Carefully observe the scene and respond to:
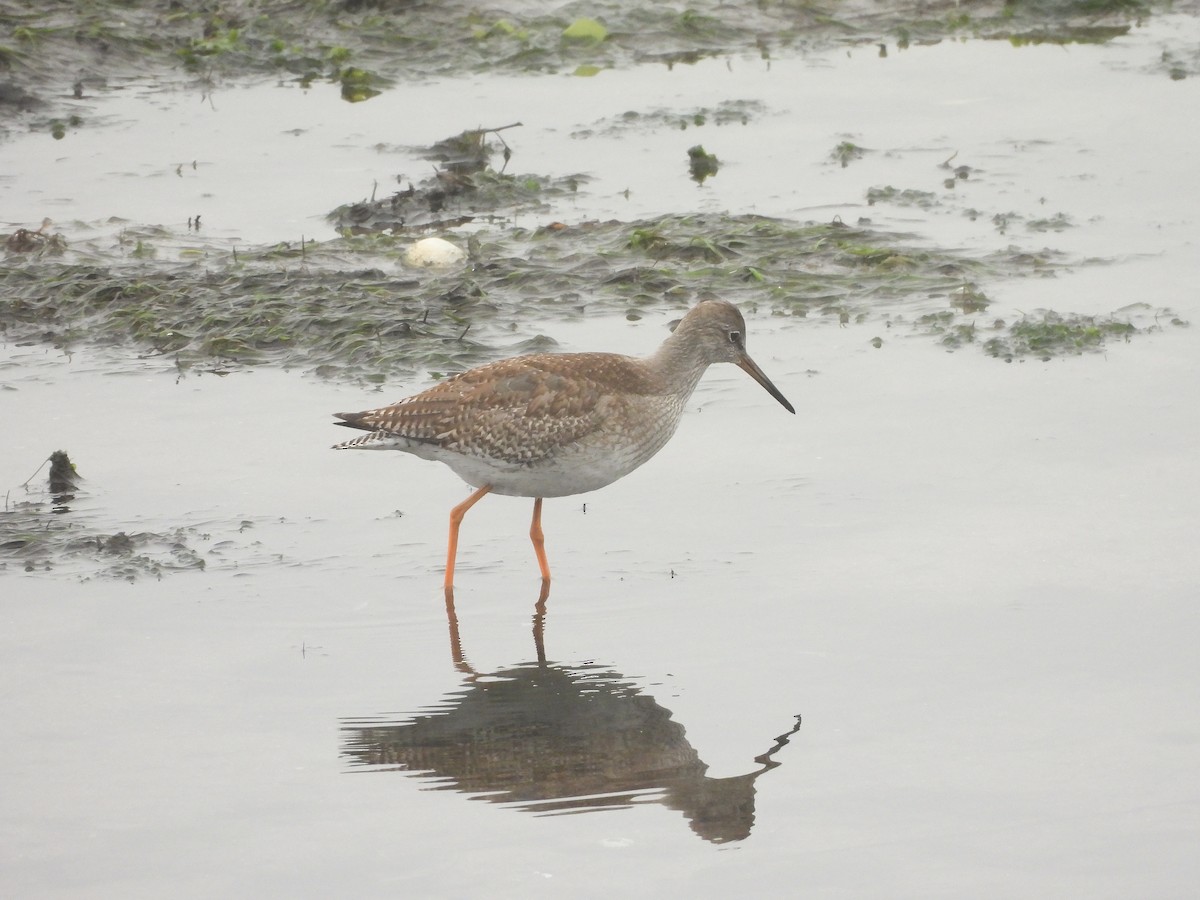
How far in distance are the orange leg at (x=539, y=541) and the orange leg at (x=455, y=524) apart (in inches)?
10.1

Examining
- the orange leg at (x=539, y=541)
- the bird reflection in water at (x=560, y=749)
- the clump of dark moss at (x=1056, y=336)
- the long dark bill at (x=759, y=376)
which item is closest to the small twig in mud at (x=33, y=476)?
the orange leg at (x=539, y=541)

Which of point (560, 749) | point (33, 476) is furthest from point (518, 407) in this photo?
point (33, 476)

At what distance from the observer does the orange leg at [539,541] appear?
7.66 metres

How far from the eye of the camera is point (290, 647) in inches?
273

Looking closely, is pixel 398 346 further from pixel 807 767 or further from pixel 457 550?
pixel 807 767

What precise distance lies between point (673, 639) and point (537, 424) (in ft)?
4.59

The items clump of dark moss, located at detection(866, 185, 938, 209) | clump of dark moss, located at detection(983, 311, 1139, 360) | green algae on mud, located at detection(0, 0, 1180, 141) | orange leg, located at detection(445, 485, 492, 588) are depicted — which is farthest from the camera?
green algae on mud, located at detection(0, 0, 1180, 141)

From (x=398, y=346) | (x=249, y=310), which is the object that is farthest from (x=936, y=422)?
(x=249, y=310)

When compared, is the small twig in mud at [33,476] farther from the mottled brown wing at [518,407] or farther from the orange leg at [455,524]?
the orange leg at [455,524]

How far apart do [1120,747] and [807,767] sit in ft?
3.70

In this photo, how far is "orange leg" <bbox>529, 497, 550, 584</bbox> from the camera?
7.66m

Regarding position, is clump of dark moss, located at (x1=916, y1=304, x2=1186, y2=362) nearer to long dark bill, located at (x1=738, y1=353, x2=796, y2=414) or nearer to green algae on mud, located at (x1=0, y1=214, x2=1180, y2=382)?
green algae on mud, located at (x1=0, y1=214, x2=1180, y2=382)

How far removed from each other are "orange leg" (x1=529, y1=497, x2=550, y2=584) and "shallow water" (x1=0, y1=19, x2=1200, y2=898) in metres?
0.07

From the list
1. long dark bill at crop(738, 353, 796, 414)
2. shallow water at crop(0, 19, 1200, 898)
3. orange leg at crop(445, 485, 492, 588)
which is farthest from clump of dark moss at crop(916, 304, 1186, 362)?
orange leg at crop(445, 485, 492, 588)
